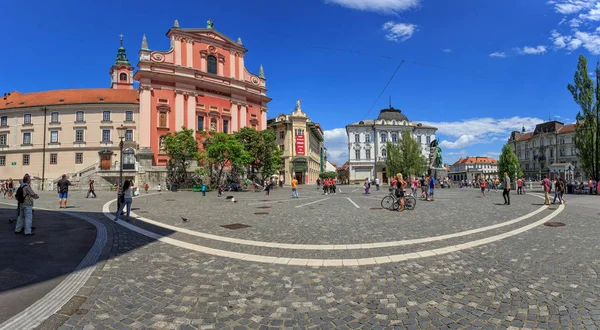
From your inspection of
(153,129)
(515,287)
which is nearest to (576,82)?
(515,287)

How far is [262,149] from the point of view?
146ft

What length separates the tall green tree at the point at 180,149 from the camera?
3697cm

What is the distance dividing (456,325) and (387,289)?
1.16 meters

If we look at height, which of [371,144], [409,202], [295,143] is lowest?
[409,202]

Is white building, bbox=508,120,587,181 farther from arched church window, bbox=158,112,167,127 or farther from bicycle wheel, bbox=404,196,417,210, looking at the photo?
arched church window, bbox=158,112,167,127

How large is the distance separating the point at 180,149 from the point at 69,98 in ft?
100

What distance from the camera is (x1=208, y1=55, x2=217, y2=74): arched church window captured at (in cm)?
4756

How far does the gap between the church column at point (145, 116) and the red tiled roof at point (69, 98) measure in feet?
36.9

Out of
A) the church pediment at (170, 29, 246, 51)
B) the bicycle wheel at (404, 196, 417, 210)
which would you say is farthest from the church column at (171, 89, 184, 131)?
the bicycle wheel at (404, 196, 417, 210)

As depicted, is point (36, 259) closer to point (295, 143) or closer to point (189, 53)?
point (189, 53)

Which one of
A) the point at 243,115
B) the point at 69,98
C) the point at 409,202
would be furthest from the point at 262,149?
the point at 69,98

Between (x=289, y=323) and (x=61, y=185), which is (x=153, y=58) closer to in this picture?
(x=61, y=185)

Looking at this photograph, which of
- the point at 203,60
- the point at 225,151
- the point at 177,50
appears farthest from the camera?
the point at 203,60

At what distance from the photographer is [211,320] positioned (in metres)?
3.56
